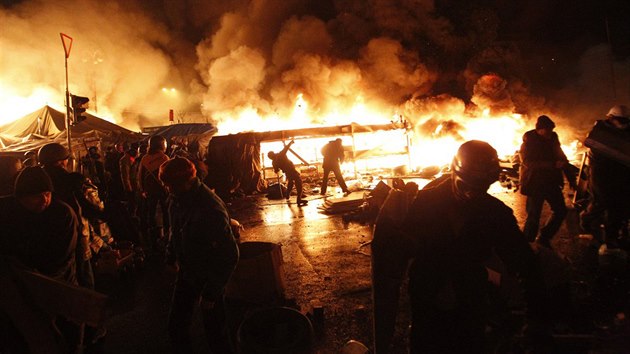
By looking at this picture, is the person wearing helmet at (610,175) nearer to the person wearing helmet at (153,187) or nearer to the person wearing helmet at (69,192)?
the person wearing helmet at (69,192)

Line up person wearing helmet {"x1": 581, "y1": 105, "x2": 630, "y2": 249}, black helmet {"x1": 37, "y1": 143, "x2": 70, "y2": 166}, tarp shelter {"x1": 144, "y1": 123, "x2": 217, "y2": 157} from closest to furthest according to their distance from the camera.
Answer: black helmet {"x1": 37, "y1": 143, "x2": 70, "y2": 166}, person wearing helmet {"x1": 581, "y1": 105, "x2": 630, "y2": 249}, tarp shelter {"x1": 144, "y1": 123, "x2": 217, "y2": 157}

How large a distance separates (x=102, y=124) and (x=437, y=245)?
18.1m

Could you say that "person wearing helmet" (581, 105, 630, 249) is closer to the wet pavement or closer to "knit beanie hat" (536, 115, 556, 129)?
"knit beanie hat" (536, 115, 556, 129)

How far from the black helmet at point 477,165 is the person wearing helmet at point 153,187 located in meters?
5.38

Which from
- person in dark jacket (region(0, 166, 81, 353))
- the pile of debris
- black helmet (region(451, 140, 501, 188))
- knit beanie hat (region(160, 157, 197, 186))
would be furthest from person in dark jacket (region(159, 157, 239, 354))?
the pile of debris

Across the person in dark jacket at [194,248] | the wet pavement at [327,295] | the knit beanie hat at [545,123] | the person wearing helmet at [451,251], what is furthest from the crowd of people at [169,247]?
the knit beanie hat at [545,123]

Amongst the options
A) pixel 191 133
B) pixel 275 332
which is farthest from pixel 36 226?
pixel 191 133

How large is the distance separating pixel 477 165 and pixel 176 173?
2.42 metres

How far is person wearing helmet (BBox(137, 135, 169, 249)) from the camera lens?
6578 mm

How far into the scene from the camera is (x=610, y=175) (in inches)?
202

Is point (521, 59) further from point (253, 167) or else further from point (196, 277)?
point (196, 277)

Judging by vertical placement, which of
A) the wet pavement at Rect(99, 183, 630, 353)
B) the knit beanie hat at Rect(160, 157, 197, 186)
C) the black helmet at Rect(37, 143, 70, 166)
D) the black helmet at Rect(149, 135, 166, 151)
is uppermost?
the black helmet at Rect(149, 135, 166, 151)

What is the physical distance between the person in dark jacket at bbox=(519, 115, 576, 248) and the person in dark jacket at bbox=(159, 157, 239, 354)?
16.0 ft

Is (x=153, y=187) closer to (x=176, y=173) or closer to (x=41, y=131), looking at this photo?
(x=176, y=173)
